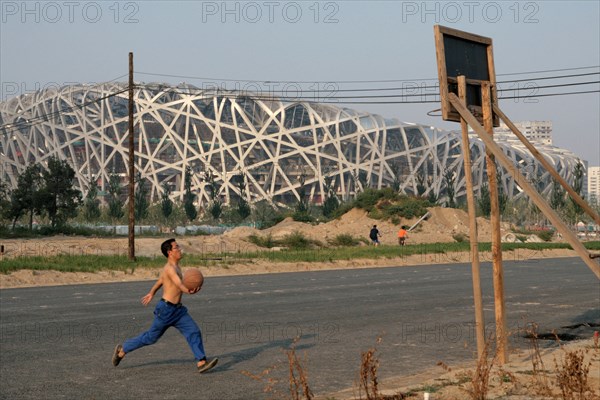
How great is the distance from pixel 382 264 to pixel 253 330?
75.3ft

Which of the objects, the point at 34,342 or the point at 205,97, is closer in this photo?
the point at 34,342

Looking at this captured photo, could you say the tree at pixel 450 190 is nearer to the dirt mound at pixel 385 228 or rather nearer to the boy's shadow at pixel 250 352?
the dirt mound at pixel 385 228

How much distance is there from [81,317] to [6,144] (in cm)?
12382

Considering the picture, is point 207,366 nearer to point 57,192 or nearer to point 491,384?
point 491,384

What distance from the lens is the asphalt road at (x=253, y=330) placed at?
853 cm

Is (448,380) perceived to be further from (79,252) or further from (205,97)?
(205,97)

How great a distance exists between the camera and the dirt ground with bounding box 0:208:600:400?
300 inches

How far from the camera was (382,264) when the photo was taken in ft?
116

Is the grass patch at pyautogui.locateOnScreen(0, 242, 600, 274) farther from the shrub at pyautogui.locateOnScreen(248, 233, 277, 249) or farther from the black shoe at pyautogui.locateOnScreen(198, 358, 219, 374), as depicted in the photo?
the black shoe at pyautogui.locateOnScreen(198, 358, 219, 374)

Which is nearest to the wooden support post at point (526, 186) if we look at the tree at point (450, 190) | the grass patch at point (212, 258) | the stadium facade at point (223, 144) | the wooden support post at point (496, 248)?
the wooden support post at point (496, 248)

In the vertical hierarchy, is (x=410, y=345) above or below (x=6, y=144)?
below

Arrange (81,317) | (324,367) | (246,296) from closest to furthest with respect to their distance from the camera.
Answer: (324,367) → (81,317) → (246,296)

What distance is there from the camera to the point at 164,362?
31.9ft

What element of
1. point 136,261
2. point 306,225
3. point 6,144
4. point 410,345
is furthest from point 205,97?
point 410,345
